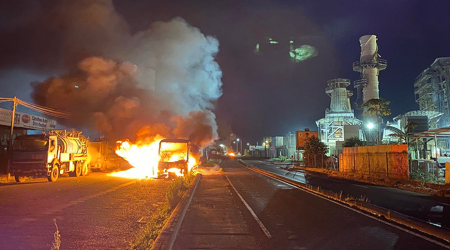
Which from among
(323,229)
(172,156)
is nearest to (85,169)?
(172,156)

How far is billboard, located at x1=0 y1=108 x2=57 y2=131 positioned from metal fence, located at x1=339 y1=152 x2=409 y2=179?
30209 mm

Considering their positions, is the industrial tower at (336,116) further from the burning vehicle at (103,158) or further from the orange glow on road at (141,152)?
the orange glow on road at (141,152)

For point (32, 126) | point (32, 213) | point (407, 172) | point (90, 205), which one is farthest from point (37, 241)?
point (32, 126)

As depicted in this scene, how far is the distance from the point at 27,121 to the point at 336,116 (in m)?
58.1

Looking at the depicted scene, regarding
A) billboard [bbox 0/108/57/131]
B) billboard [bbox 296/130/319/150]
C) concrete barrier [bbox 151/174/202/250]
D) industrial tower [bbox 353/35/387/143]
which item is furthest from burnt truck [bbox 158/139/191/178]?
industrial tower [bbox 353/35/387/143]

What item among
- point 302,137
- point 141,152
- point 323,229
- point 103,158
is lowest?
point 323,229

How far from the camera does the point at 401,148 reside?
19.8 m

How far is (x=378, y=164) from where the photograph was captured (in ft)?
73.3

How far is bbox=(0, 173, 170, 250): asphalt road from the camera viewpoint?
254 inches

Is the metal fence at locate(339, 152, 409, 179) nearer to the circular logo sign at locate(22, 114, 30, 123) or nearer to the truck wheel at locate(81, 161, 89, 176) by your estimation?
the truck wheel at locate(81, 161, 89, 176)

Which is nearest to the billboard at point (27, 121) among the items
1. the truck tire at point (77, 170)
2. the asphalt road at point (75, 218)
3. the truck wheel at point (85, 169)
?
the truck wheel at point (85, 169)

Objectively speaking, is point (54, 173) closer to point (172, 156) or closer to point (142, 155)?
point (172, 156)

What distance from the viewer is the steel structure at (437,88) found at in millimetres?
55406

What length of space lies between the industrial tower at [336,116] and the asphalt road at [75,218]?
60.6m
